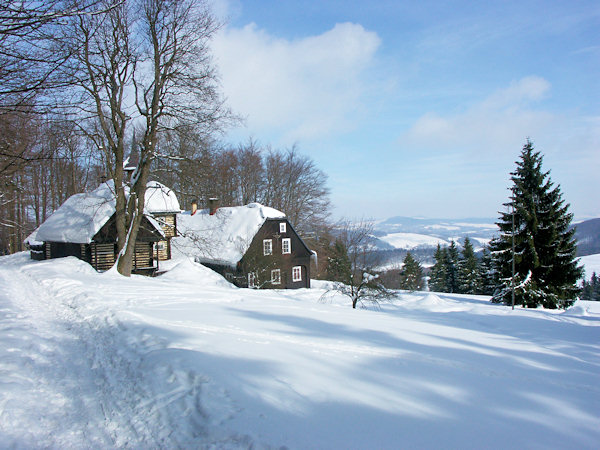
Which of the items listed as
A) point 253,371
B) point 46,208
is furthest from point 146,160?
point 46,208

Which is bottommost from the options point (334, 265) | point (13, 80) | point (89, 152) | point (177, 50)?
point (334, 265)

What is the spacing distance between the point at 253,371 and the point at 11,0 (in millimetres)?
4996

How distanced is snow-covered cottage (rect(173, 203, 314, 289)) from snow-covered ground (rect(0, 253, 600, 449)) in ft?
48.3

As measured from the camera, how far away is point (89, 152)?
14.7 metres

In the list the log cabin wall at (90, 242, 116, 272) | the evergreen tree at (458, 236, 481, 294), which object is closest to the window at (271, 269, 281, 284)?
the log cabin wall at (90, 242, 116, 272)

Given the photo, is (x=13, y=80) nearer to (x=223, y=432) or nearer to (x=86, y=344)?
(x=86, y=344)

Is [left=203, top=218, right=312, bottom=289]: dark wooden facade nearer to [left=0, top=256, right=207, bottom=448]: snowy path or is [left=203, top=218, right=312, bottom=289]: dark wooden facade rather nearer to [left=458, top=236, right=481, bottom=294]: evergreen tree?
[left=0, top=256, right=207, bottom=448]: snowy path

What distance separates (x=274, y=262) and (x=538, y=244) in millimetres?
17290

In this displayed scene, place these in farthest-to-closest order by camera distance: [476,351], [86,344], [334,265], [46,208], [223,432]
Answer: [334,265] → [46,208] → [476,351] → [86,344] → [223,432]

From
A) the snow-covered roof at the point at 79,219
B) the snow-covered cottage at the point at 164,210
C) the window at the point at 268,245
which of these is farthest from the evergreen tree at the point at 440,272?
the snow-covered roof at the point at 79,219

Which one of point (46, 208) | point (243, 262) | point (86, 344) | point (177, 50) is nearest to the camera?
point (86, 344)

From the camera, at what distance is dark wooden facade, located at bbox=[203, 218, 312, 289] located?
21.8 metres

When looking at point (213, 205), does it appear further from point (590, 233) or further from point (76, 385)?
point (590, 233)

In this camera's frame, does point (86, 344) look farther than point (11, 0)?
Yes
